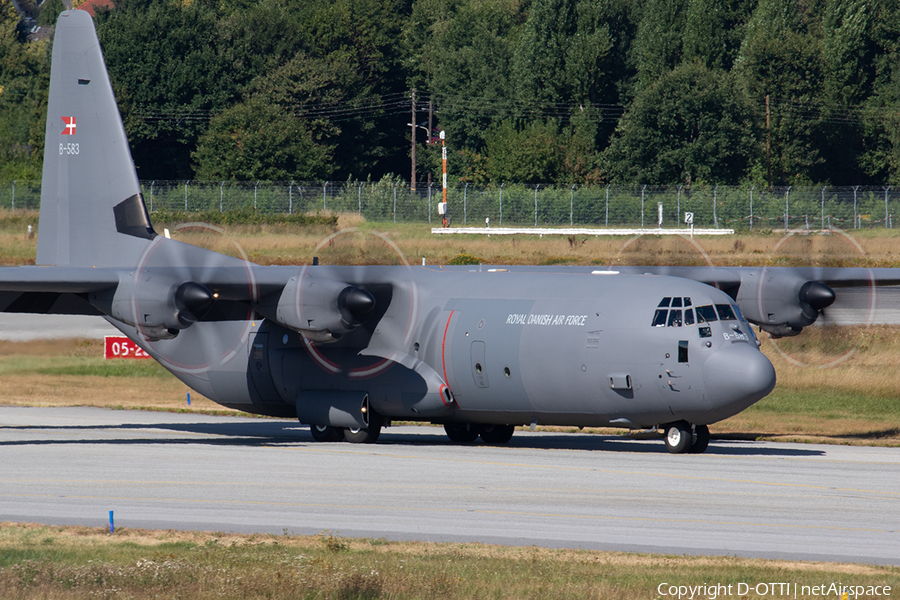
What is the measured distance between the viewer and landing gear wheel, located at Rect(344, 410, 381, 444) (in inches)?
935

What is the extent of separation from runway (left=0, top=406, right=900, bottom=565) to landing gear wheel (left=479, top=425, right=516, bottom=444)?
48cm

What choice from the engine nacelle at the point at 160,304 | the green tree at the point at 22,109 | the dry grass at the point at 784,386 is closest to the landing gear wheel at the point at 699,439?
the dry grass at the point at 784,386

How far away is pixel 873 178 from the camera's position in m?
84.2

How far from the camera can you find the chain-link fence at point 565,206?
5934 centimetres

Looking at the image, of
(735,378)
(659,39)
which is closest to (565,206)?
(659,39)

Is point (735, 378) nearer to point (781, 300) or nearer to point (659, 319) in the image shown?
point (659, 319)

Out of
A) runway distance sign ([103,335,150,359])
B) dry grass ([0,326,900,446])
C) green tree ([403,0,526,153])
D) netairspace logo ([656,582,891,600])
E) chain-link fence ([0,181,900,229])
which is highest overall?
green tree ([403,0,526,153])

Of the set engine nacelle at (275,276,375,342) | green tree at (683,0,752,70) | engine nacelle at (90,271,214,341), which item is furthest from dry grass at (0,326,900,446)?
green tree at (683,0,752,70)

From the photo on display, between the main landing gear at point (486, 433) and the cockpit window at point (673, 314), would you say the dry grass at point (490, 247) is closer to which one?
the main landing gear at point (486, 433)

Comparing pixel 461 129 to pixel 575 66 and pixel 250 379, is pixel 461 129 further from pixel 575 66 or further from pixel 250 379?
pixel 250 379

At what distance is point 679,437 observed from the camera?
2095cm

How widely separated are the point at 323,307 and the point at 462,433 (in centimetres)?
452

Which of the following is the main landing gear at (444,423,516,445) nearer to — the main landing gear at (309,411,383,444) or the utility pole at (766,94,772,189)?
the main landing gear at (309,411,383,444)

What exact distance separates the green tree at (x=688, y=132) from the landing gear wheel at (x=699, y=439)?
5798cm
